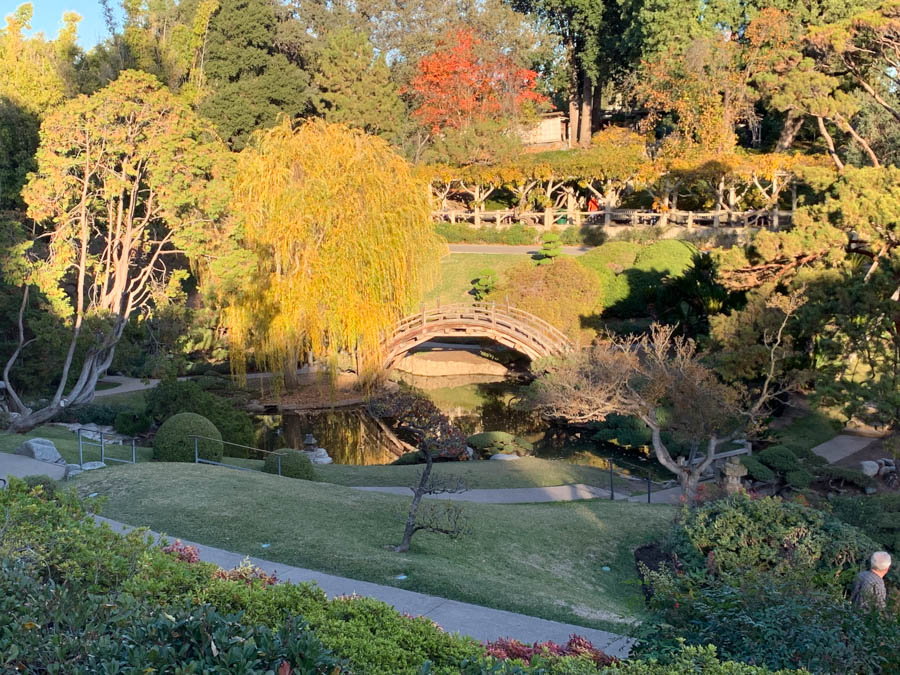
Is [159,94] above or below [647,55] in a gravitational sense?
below

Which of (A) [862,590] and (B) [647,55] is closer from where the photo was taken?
(A) [862,590]

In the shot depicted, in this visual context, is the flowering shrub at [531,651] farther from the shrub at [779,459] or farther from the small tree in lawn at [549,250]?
the small tree in lawn at [549,250]

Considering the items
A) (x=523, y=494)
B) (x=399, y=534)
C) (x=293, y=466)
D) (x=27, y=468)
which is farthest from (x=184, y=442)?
(x=399, y=534)

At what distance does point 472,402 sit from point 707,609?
2521 cm

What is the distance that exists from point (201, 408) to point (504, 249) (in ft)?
91.2

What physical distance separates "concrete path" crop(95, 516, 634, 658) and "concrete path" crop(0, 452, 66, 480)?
6027mm

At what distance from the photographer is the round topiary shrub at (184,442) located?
731 inches

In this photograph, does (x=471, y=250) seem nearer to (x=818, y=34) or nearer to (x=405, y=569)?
(x=818, y=34)

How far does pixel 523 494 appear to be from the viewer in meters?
19.0

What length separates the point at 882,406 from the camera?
1803 centimetres

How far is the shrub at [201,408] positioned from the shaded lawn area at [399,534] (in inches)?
253

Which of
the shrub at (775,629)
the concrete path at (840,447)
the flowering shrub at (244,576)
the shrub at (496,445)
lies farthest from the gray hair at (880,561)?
the shrub at (496,445)

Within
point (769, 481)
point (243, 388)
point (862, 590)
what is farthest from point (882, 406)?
point (243, 388)

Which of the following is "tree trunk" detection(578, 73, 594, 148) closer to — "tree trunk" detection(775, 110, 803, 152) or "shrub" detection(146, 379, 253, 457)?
"tree trunk" detection(775, 110, 803, 152)
